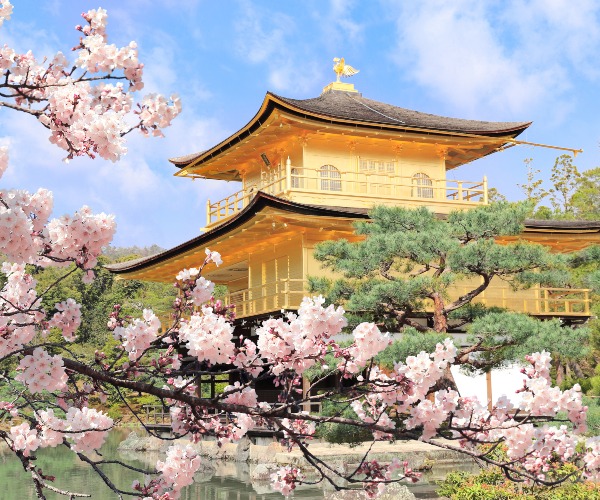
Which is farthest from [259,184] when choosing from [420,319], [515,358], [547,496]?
[547,496]

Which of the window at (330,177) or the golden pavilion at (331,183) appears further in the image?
the window at (330,177)

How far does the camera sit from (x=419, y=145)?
2217cm

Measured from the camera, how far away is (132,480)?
1822 cm

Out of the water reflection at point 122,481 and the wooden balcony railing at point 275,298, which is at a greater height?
the wooden balcony railing at point 275,298

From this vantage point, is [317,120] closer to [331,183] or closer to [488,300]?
[331,183]

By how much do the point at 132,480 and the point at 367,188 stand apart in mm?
8991

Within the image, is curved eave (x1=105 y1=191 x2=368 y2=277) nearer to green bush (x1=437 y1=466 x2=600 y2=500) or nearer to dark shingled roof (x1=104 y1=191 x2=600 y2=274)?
dark shingled roof (x1=104 y1=191 x2=600 y2=274)

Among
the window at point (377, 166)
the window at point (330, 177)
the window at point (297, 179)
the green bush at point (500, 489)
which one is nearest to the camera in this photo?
the green bush at point (500, 489)

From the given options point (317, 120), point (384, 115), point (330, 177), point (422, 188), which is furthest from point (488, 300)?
point (317, 120)

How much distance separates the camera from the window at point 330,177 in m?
21.1

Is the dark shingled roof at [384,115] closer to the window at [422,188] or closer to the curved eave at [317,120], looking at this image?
the curved eave at [317,120]

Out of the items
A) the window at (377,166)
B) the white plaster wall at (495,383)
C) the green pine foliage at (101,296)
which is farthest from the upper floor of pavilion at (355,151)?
the green pine foliage at (101,296)

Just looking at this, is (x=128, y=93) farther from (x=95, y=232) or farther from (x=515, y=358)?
(x=515, y=358)

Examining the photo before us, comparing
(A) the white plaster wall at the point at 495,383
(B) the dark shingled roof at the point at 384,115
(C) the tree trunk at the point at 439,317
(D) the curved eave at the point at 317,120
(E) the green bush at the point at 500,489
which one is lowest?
(E) the green bush at the point at 500,489
